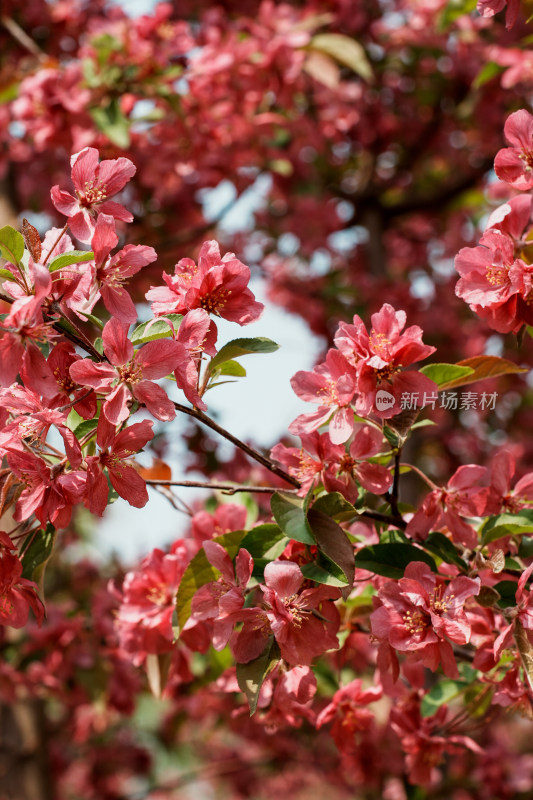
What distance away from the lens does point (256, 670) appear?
35.5 inches

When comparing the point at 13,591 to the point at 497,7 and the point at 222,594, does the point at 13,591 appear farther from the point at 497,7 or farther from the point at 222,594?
the point at 497,7

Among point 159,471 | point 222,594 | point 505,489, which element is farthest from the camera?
point 159,471

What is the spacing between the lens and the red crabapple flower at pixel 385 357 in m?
0.88

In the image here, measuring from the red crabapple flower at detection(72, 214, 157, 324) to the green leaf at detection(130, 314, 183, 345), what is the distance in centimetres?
2

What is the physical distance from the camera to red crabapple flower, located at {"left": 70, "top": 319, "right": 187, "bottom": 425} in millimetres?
836

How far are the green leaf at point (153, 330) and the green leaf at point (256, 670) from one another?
38 cm

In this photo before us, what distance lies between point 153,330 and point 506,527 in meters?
0.50

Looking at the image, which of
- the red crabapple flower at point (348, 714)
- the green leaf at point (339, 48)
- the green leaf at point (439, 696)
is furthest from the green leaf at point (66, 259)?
the green leaf at point (339, 48)

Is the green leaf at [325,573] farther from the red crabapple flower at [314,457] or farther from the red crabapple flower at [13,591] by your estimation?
the red crabapple flower at [13,591]

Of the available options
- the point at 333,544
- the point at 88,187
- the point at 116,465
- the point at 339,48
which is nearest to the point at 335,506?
the point at 333,544

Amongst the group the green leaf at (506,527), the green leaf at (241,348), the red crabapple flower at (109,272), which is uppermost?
the red crabapple flower at (109,272)

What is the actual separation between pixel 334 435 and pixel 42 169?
213cm

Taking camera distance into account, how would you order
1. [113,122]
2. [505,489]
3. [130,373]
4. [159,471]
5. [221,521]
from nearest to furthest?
[130,373] → [505,489] → [221,521] → [159,471] → [113,122]

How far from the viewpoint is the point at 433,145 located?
3.61m
